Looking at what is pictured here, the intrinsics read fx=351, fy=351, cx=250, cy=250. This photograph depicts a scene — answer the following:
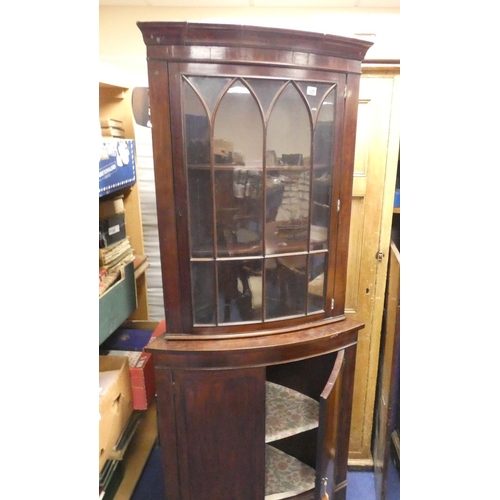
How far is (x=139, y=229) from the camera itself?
1.63 meters

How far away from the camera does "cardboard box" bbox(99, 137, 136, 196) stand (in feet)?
3.81

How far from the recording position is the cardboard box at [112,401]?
1.11 meters

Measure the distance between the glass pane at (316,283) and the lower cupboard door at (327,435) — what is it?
0.17 m

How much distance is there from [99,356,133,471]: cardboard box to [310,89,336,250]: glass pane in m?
0.81

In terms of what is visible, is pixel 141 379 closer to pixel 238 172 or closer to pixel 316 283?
pixel 316 283

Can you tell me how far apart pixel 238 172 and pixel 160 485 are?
4.47 feet

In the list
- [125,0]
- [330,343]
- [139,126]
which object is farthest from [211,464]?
[125,0]

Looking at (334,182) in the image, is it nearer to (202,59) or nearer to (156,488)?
(202,59)

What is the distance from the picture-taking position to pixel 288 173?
3.25ft

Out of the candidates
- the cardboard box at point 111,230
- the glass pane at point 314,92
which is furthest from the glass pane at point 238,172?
the cardboard box at point 111,230

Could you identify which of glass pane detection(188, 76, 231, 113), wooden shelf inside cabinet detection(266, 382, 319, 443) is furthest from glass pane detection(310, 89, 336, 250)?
wooden shelf inside cabinet detection(266, 382, 319, 443)

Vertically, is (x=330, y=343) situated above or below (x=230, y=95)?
below

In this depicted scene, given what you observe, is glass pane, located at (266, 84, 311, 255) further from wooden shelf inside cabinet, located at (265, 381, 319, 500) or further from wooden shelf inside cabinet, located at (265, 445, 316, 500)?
wooden shelf inside cabinet, located at (265, 445, 316, 500)

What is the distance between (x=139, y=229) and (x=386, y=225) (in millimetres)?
1072
